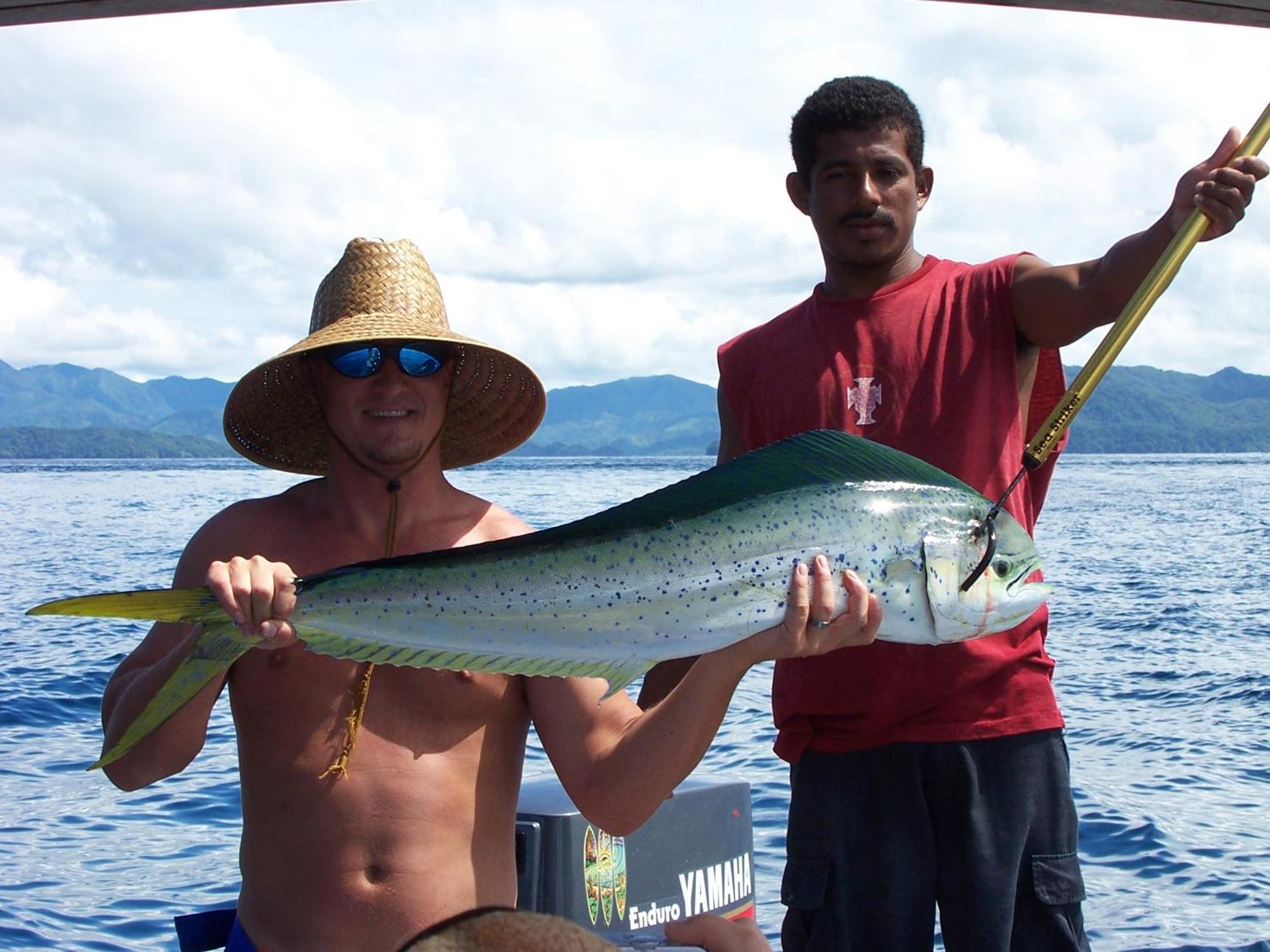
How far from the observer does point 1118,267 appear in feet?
8.69

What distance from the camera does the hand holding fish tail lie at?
2188mm

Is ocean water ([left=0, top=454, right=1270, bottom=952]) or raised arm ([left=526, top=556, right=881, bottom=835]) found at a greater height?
raised arm ([left=526, top=556, right=881, bottom=835])

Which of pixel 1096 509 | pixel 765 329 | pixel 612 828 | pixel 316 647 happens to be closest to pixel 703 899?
pixel 612 828

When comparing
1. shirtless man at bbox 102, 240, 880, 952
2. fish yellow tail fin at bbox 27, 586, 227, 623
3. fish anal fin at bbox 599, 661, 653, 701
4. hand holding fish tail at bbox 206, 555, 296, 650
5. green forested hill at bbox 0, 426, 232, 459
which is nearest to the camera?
fish yellow tail fin at bbox 27, 586, 227, 623

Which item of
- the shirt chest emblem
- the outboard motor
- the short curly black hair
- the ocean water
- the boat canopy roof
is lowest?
the ocean water

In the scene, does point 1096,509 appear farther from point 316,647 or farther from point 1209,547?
point 316,647

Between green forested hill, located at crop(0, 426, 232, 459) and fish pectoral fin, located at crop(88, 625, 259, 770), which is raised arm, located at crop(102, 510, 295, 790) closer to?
fish pectoral fin, located at crop(88, 625, 259, 770)

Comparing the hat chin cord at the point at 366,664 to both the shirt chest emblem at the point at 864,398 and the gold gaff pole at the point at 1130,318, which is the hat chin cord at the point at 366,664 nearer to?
the shirt chest emblem at the point at 864,398

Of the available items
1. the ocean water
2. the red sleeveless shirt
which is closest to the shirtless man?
the red sleeveless shirt

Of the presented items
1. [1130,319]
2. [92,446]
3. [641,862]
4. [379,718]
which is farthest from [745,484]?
[92,446]

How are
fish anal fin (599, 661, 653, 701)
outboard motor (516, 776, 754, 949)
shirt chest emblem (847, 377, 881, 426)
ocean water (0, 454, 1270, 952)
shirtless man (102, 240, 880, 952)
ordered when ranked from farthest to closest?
ocean water (0, 454, 1270, 952)
outboard motor (516, 776, 754, 949)
shirt chest emblem (847, 377, 881, 426)
shirtless man (102, 240, 880, 952)
fish anal fin (599, 661, 653, 701)

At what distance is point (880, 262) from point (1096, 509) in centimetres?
4080

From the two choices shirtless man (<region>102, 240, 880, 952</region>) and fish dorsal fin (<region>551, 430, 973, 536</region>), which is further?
shirtless man (<region>102, 240, 880, 952</region>)

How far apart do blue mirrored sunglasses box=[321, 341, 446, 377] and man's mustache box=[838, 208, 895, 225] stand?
1.07m
